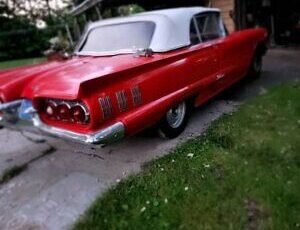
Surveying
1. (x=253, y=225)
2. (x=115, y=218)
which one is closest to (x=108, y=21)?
(x=115, y=218)

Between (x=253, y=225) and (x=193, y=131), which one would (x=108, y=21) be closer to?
(x=193, y=131)

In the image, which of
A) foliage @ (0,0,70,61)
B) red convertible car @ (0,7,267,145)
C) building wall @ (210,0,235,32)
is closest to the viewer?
red convertible car @ (0,7,267,145)

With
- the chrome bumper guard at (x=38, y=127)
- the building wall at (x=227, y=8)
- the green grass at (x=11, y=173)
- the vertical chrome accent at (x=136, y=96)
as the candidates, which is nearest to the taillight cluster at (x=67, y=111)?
the chrome bumper guard at (x=38, y=127)

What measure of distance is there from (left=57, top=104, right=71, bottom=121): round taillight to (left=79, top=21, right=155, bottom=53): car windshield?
1556mm

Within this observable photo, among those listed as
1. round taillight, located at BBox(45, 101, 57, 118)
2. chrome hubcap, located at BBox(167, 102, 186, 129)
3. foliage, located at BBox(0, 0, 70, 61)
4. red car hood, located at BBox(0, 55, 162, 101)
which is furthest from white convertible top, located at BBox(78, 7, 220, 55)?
foliage, located at BBox(0, 0, 70, 61)

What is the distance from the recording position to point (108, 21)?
5590mm

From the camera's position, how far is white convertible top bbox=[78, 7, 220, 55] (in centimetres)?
487

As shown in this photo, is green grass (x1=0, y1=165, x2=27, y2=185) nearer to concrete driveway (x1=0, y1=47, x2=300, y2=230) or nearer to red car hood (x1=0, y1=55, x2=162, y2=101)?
concrete driveway (x1=0, y1=47, x2=300, y2=230)

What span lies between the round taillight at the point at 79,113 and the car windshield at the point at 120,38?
161cm

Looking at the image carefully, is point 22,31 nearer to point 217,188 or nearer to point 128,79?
point 128,79

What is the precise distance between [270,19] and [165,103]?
9757mm

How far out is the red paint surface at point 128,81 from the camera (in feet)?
11.7

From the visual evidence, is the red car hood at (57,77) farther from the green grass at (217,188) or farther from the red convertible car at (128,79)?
the green grass at (217,188)

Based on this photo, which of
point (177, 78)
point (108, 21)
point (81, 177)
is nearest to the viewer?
point (81, 177)
